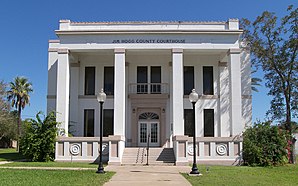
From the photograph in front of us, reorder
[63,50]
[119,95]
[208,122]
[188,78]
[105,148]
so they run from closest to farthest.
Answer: [105,148] → [119,95] → [63,50] → [208,122] → [188,78]

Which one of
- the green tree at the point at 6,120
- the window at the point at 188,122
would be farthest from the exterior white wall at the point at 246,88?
the green tree at the point at 6,120

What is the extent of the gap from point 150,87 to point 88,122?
5377mm

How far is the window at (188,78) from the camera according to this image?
2664cm

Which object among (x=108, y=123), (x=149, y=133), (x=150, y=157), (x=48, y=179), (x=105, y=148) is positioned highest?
(x=108, y=123)

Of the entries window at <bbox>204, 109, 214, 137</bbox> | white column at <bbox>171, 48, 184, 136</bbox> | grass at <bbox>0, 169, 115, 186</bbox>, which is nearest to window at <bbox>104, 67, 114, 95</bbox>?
white column at <bbox>171, 48, 184, 136</bbox>

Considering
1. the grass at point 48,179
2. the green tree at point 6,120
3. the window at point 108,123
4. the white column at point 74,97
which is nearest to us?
the grass at point 48,179

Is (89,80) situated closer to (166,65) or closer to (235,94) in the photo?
(166,65)

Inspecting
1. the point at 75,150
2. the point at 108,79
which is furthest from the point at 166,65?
the point at 75,150

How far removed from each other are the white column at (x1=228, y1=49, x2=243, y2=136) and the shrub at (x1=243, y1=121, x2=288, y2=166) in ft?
3.20

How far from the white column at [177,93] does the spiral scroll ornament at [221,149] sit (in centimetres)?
236

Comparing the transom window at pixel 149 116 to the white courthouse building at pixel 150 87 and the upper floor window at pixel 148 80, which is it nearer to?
the white courthouse building at pixel 150 87

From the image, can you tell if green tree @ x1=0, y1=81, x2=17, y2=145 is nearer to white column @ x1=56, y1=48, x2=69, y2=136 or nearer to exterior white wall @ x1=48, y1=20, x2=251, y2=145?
exterior white wall @ x1=48, y1=20, x2=251, y2=145

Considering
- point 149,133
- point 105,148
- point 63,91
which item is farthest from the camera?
point 149,133

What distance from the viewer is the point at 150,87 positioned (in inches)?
1053
